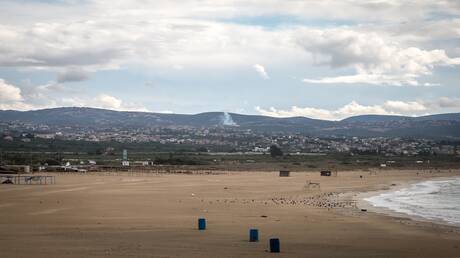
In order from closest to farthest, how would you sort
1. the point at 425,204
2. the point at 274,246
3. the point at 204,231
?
the point at 274,246
the point at 204,231
the point at 425,204

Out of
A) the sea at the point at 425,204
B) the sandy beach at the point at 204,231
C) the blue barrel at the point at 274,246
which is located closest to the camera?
the blue barrel at the point at 274,246

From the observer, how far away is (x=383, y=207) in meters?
33.9

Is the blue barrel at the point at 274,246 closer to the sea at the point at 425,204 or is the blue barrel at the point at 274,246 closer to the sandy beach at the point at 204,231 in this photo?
the sandy beach at the point at 204,231

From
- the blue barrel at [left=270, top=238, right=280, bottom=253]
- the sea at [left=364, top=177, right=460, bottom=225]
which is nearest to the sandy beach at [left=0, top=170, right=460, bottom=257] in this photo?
the blue barrel at [left=270, top=238, right=280, bottom=253]

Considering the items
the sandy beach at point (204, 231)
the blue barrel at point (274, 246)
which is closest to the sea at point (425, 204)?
the sandy beach at point (204, 231)

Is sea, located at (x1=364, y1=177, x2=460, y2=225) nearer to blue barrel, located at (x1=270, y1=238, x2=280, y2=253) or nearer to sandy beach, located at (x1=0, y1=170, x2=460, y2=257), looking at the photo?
sandy beach, located at (x1=0, y1=170, x2=460, y2=257)

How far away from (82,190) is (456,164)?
86264 mm

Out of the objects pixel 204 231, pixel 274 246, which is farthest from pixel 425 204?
pixel 274 246

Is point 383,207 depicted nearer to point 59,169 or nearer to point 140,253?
point 140,253

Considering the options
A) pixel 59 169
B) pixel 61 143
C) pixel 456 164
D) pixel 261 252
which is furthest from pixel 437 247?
pixel 61 143

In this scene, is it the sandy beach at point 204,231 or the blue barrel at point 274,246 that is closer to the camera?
the blue barrel at point 274,246

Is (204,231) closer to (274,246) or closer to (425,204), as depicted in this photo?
(274,246)

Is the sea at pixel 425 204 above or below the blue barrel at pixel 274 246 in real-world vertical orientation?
below

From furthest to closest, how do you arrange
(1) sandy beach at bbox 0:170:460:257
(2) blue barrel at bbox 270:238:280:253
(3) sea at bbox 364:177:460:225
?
(3) sea at bbox 364:177:460:225, (1) sandy beach at bbox 0:170:460:257, (2) blue barrel at bbox 270:238:280:253
